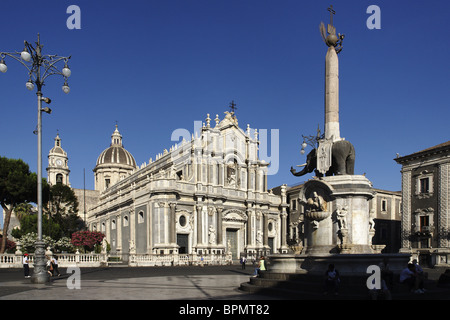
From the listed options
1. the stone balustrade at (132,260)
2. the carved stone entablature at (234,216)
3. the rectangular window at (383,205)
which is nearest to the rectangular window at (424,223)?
the rectangular window at (383,205)

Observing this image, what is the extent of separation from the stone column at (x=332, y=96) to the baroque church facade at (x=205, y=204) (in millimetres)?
30076

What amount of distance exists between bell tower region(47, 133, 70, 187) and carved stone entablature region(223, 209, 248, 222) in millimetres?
43173

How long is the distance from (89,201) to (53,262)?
6272 cm

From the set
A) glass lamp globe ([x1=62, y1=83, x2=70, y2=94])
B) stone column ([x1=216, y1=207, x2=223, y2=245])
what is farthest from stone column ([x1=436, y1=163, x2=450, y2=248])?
glass lamp globe ([x1=62, y1=83, x2=70, y2=94])

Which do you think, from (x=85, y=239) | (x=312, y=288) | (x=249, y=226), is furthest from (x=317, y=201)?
(x=85, y=239)

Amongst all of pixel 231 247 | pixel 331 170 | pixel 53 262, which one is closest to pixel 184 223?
pixel 231 247

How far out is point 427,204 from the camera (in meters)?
41.5

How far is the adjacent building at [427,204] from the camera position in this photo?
39.3 m

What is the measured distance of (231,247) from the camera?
172ft

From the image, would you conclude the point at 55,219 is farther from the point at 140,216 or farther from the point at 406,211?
the point at 406,211

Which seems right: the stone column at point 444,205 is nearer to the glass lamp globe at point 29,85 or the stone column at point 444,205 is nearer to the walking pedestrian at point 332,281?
the walking pedestrian at point 332,281

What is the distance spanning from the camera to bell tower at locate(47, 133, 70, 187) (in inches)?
3314

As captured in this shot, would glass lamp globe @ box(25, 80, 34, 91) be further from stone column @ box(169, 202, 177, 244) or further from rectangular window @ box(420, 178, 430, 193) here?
rectangular window @ box(420, 178, 430, 193)
